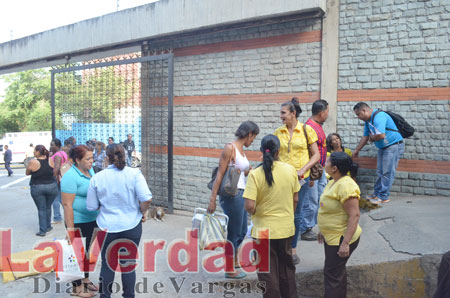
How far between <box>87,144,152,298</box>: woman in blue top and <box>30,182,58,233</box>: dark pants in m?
3.55

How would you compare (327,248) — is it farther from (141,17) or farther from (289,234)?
(141,17)

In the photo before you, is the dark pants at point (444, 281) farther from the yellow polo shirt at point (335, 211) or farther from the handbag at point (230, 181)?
the handbag at point (230, 181)

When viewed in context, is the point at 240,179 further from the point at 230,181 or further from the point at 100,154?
the point at 100,154

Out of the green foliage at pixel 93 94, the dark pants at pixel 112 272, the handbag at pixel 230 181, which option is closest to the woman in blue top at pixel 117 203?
the dark pants at pixel 112 272

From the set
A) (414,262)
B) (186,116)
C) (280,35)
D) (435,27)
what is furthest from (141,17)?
(414,262)

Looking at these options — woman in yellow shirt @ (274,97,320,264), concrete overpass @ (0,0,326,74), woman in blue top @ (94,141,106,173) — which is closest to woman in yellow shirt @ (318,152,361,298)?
woman in yellow shirt @ (274,97,320,264)

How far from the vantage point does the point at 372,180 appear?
6027 millimetres

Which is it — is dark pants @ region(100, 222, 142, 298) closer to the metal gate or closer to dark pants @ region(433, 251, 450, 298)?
dark pants @ region(433, 251, 450, 298)

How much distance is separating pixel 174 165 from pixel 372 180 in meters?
4.22

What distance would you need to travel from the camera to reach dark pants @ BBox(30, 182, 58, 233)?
6344mm

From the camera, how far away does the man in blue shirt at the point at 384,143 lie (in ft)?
17.6

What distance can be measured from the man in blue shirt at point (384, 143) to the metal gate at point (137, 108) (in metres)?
3.78

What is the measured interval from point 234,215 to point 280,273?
31.7 inches

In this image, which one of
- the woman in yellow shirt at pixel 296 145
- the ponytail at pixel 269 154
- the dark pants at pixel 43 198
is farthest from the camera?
the dark pants at pixel 43 198
